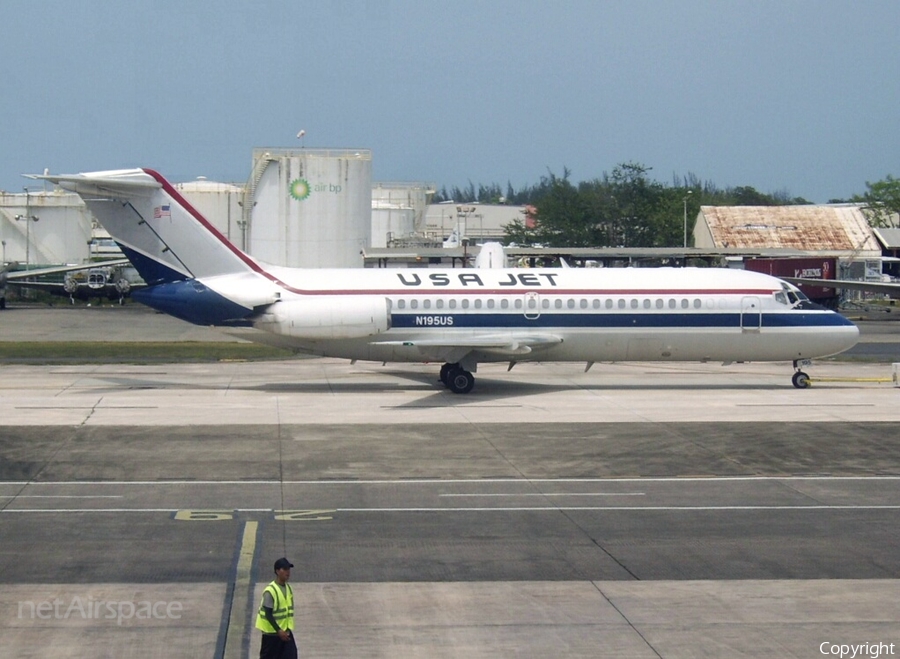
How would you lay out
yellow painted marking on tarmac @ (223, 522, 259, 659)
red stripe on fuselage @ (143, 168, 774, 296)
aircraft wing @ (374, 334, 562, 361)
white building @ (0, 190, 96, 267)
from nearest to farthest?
1. yellow painted marking on tarmac @ (223, 522, 259, 659)
2. aircraft wing @ (374, 334, 562, 361)
3. red stripe on fuselage @ (143, 168, 774, 296)
4. white building @ (0, 190, 96, 267)

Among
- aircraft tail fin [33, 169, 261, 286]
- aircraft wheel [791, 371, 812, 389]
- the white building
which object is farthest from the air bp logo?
aircraft wheel [791, 371, 812, 389]

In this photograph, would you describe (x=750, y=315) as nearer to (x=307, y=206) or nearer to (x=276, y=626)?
(x=276, y=626)

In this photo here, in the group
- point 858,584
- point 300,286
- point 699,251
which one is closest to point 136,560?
point 858,584

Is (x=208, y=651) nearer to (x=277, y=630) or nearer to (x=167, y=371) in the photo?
(x=277, y=630)

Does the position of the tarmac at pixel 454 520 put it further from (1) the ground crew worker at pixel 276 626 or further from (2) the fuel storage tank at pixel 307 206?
(2) the fuel storage tank at pixel 307 206

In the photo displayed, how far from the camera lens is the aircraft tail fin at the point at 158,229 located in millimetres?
31078

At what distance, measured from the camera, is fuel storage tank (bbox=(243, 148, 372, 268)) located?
6438cm

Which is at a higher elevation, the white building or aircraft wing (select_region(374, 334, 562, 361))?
the white building

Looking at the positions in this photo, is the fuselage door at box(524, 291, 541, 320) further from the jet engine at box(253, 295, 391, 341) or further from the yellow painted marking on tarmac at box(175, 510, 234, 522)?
the yellow painted marking on tarmac at box(175, 510, 234, 522)

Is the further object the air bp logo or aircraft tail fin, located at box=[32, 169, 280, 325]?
the air bp logo

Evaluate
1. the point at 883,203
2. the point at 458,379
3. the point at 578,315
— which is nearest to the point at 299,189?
the point at 458,379

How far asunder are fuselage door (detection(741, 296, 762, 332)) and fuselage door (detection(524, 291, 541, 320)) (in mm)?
6292

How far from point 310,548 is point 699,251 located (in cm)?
5606

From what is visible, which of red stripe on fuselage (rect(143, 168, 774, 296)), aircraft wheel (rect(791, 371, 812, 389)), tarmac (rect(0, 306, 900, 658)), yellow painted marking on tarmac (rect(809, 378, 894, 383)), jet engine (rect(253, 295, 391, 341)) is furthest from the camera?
yellow painted marking on tarmac (rect(809, 378, 894, 383))
